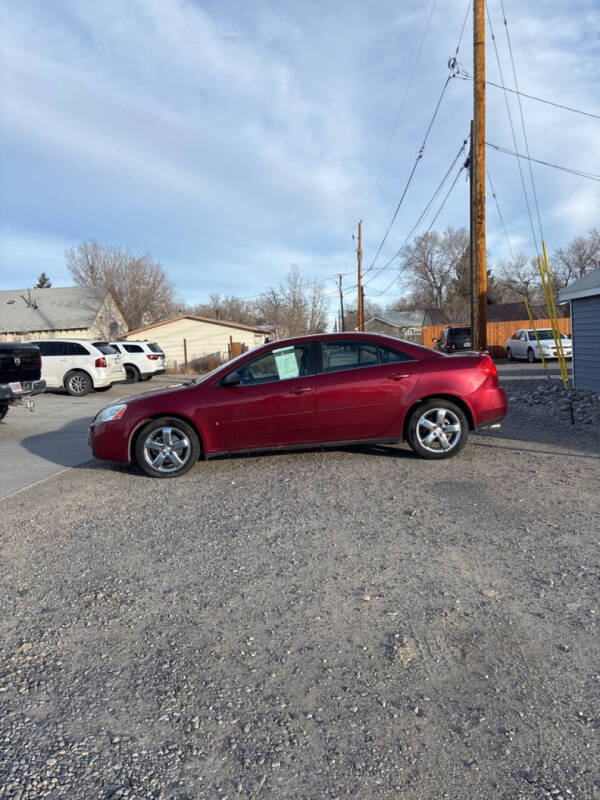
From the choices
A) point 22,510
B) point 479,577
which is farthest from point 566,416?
point 22,510

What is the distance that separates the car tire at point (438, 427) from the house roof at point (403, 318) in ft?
227

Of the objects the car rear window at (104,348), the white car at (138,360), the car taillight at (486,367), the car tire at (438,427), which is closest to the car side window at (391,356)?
the car tire at (438,427)

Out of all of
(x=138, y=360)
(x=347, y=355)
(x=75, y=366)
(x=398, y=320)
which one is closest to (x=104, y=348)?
(x=75, y=366)

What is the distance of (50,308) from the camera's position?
4100 cm

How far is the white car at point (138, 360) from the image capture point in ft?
72.7

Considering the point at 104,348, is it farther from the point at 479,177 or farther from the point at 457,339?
the point at 457,339

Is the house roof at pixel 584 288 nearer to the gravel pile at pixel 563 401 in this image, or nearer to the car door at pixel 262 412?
the gravel pile at pixel 563 401

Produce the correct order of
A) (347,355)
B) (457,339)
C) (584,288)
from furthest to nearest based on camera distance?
(457,339) → (584,288) → (347,355)

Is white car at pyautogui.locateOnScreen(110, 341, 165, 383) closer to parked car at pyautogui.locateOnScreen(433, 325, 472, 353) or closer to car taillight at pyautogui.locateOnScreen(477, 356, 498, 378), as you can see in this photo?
parked car at pyautogui.locateOnScreen(433, 325, 472, 353)

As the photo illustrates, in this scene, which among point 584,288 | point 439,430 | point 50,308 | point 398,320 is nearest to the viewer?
point 439,430

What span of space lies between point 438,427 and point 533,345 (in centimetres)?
2159

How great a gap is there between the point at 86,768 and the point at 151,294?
49666mm

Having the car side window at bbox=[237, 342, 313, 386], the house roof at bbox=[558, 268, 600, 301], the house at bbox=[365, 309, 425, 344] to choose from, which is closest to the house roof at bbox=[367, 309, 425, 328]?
the house at bbox=[365, 309, 425, 344]

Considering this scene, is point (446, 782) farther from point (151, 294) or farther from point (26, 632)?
point (151, 294)
